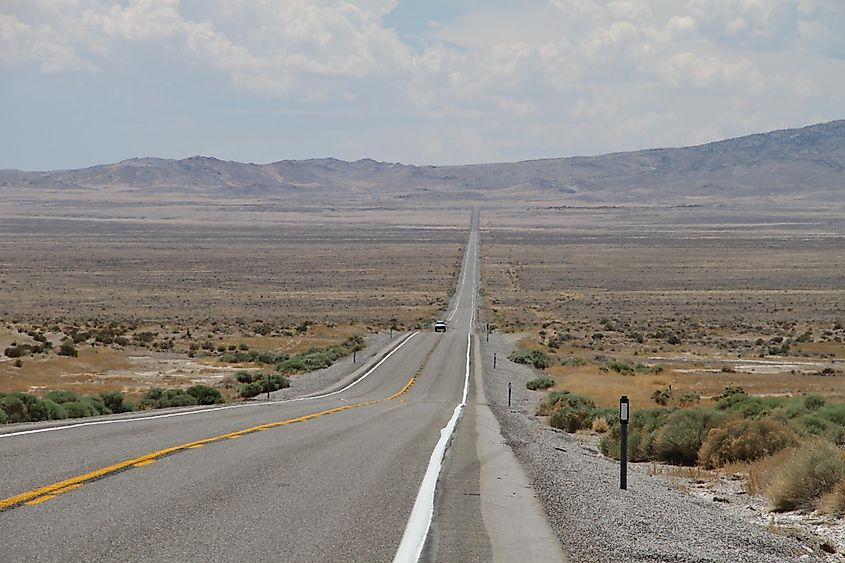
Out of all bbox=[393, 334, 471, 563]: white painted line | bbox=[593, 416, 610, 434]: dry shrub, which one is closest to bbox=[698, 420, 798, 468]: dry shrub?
bbox=[393, 334, 471, 563]: white painted line

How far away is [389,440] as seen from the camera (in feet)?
47.3

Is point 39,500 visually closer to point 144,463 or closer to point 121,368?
point 144,463

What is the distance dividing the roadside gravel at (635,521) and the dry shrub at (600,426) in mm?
6999

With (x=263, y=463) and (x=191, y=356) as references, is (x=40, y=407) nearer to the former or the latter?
(x=263, y=463)

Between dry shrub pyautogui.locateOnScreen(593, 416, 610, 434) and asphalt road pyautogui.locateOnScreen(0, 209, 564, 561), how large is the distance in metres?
6.30

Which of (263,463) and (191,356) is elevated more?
(263,463)

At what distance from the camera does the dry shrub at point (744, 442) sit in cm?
1423

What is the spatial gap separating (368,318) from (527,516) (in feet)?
235

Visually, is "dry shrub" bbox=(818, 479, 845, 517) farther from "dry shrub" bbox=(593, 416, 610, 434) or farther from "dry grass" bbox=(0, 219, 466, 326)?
"dry grass" bbox=(0, 219, 466, 326)

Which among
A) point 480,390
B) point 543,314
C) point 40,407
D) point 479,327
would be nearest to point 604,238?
point 543,314

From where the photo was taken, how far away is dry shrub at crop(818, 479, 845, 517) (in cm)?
999

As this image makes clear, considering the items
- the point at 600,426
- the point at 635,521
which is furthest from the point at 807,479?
the point at 600,426

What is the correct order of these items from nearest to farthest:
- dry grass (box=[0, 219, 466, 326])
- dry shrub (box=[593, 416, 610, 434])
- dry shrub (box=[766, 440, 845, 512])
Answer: dry shrub (box=[766, 440, 845, 512]), dry shrub (box=[593, 416, 610, 434]), dry grass (box=[0, 219, 466, 326])

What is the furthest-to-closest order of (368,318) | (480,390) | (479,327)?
1. (368,318)
2. (479,327)
3. (480,390)
